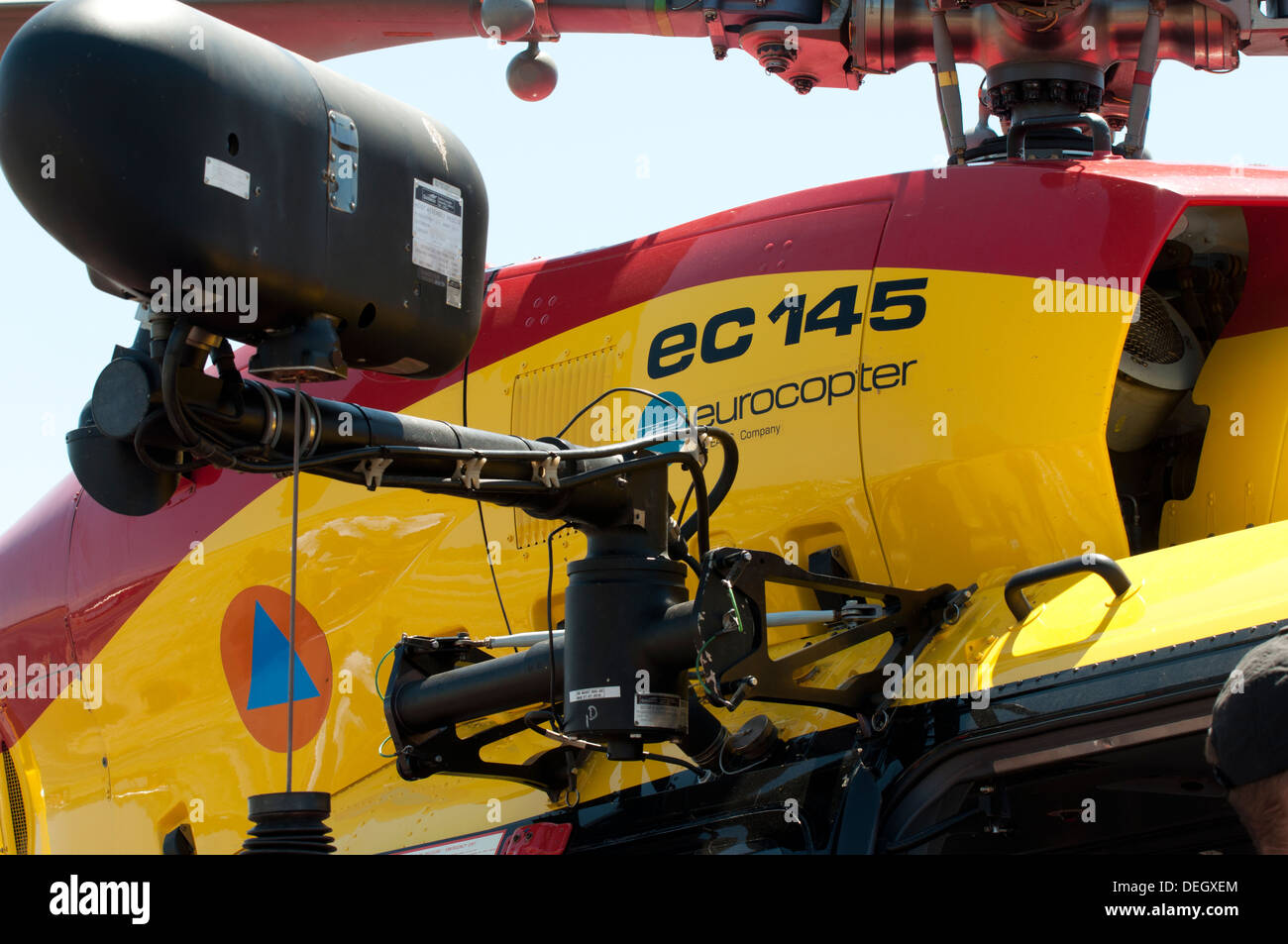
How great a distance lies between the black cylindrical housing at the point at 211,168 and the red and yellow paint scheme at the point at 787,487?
1418mm

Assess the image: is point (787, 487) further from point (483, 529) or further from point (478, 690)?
point (483, 529)

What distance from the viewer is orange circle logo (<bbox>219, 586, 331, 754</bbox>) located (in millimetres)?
5398

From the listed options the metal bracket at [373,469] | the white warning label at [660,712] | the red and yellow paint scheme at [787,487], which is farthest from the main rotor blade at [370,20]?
the white warning label at [660,712]

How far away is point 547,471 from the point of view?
386cm

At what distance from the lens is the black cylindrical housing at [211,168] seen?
9.95ft

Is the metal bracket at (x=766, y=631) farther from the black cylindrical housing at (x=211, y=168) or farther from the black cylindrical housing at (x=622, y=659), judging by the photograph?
the black cylindrical housing at (x=211, y=168)

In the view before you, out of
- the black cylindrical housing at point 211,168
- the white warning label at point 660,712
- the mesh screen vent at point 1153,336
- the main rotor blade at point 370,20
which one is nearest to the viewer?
the black cylindrical housing at point 211,168

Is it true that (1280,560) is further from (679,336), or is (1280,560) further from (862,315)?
(679,336)

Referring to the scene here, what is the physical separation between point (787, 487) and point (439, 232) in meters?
1.38

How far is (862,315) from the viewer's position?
441cm

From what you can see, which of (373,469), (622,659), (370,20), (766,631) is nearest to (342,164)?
(373,469)

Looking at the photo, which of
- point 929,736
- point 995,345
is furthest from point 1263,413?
point 929,736

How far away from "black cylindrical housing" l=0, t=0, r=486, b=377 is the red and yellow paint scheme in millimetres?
1418

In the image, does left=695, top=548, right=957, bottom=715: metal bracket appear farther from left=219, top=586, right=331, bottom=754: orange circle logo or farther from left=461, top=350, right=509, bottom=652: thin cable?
left=219, top=586, right=331, bottom=754: orange circle logo
